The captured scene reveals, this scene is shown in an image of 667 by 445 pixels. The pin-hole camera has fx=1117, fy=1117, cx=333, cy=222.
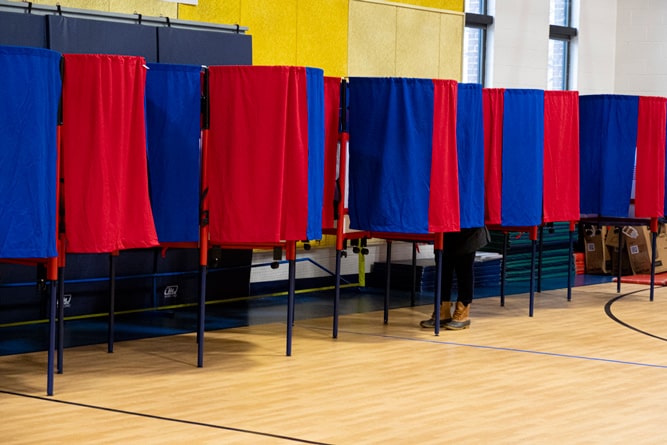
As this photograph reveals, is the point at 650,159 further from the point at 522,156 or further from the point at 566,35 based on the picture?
the point at 566,35

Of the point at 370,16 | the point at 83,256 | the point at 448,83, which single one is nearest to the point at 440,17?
the point at 370,16

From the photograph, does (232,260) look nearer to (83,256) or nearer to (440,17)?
(83,256)

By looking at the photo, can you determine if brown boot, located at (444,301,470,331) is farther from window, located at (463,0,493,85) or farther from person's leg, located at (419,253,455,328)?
window, located at (463,0,493,85)

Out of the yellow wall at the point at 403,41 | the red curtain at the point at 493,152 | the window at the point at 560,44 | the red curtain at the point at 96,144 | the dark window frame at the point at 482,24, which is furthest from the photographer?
the window at the point at 560,44

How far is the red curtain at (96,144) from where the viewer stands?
17.8 ft

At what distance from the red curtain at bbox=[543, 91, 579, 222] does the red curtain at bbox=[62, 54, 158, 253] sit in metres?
3.61

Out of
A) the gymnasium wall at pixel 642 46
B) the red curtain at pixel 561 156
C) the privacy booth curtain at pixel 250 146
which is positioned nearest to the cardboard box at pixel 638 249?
the gymnasium wall at pixel 642 46

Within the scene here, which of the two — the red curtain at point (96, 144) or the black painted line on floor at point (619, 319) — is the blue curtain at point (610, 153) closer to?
the black painted line on floor at point (619, 319)

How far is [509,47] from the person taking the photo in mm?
11773

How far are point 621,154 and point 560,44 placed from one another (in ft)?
14.0

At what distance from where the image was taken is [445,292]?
7484 millimetres

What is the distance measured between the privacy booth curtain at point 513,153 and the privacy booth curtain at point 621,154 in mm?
1189

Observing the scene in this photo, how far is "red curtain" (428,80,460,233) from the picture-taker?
693 centimetres

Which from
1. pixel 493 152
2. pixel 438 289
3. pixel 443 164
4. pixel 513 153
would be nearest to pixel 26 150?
pixel 443 164
